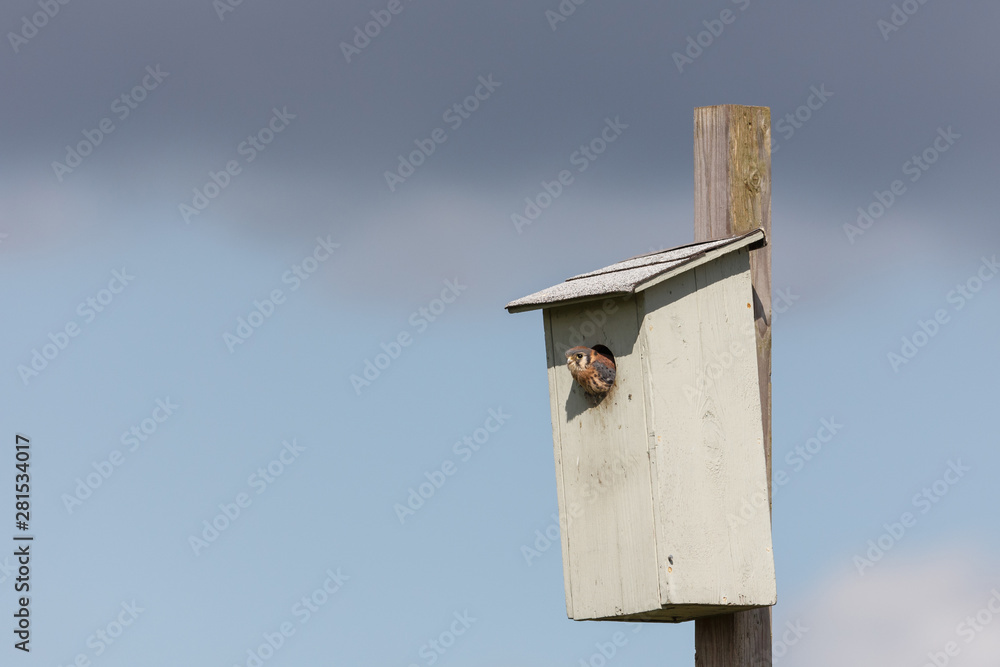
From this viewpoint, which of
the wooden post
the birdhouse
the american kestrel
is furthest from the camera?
the wooden post

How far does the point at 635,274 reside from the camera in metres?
5.68

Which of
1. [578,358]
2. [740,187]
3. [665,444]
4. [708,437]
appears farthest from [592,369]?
[740,187]

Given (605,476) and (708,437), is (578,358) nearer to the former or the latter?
(605,476)

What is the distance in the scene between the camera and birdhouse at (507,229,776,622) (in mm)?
5523

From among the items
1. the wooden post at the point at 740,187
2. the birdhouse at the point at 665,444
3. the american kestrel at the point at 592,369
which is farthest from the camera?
the wooden post at the point at 740,187

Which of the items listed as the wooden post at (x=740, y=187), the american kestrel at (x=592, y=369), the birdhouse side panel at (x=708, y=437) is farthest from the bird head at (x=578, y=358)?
the wooden post at (x=740, y=187)

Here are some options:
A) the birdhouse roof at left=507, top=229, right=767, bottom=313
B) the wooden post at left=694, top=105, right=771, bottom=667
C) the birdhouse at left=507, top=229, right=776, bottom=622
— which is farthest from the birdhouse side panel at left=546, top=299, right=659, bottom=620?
the wooden post at left=694, top=105, right=771, bottom=667

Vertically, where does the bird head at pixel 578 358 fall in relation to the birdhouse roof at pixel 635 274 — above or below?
below

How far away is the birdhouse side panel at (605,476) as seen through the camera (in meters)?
5.54

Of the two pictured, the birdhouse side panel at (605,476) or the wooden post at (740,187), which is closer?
the birdhouse side panel at (605,476)

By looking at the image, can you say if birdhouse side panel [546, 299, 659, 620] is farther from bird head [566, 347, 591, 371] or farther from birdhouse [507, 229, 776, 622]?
bird head [566, 347, 591, 371]

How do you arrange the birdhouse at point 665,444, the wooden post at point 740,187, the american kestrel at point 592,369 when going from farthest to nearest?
the wooden post at point 740,187 → the american kestrel at point 592,369 → the birdhouse at point 665,444

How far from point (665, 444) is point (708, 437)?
278 mm

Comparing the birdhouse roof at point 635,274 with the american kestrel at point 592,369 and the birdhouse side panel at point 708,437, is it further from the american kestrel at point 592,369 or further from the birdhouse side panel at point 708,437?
the american kestrel at point 592,369
